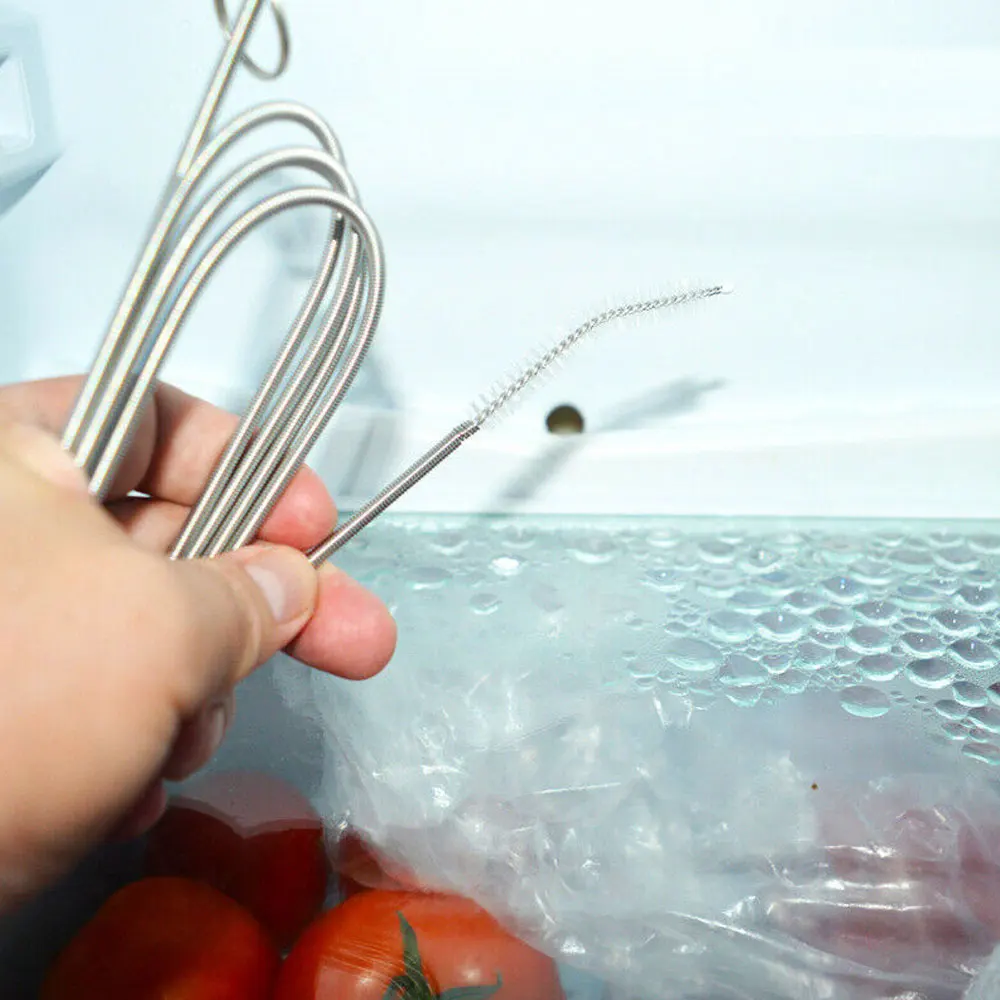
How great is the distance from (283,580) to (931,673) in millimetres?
275

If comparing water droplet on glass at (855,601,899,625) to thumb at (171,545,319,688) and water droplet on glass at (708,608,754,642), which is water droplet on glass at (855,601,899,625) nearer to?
water droplet on glass at (708,608,754,642)

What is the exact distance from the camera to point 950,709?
0.44 metres

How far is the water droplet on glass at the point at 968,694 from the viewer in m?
0.45

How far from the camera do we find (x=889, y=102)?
54cm

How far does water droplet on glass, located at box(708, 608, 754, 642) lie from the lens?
48 centimetres

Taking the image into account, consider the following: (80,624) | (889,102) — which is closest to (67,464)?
(80,624)

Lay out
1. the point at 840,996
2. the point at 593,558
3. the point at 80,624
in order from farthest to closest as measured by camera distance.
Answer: the point at 593,558 → the point at 840,996 → the point at 80,624

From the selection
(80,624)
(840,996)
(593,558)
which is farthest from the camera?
(593,558)

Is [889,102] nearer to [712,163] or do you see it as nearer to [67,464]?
[712,163]

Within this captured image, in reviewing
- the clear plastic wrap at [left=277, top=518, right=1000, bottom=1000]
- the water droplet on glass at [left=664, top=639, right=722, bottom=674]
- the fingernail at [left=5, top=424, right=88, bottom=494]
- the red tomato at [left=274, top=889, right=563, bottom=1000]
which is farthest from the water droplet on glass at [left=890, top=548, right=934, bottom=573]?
the fingernail at [left=5, top=424, right=88, bottom=494]

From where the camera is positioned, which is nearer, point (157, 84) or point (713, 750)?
point (713, 750)

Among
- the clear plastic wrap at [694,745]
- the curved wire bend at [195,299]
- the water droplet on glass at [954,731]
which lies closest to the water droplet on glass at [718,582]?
the clear plastic wrap at [694,745]

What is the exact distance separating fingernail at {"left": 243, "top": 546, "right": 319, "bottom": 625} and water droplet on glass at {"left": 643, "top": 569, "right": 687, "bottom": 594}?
0.64 ft

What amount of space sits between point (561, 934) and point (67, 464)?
22cm
